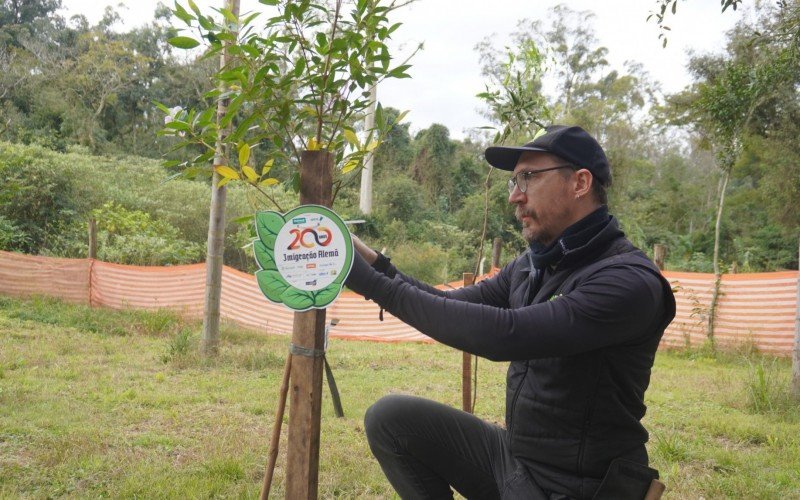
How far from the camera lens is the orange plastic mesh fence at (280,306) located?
8.23 meters

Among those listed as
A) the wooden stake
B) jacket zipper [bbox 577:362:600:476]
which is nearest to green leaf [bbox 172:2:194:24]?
the wooden stake

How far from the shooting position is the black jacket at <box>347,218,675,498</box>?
1686 mm

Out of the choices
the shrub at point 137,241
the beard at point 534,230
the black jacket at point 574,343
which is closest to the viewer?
the black jacket at point 574,343

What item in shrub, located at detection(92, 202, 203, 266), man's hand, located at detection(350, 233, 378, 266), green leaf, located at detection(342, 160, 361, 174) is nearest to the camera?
man's hand, located at detection(350, 233, 378, 266)

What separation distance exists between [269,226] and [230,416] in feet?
9.52

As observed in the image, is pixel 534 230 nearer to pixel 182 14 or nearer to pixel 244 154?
pixel 244 154

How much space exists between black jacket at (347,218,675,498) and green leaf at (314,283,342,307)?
0.16 feet

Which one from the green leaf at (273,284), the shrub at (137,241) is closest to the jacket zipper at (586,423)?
the green leaf at (273,284)

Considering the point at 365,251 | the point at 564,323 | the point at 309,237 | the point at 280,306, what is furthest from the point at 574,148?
the point at 280,306

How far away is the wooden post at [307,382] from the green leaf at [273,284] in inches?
6.6

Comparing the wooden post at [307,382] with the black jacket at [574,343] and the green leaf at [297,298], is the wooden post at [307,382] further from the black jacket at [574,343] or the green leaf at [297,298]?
the black jacket at [574,343]

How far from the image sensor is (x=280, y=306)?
355 inches

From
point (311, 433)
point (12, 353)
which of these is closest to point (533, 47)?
point (311, 433)

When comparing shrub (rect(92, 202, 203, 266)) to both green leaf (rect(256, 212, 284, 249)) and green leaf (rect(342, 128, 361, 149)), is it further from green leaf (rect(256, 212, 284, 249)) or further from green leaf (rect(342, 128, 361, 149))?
green leaf (rect(256, 212, 284, 249))
